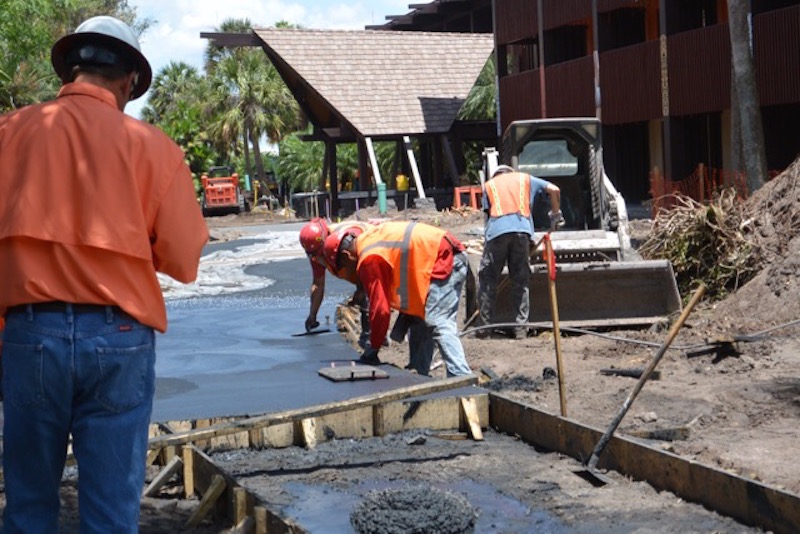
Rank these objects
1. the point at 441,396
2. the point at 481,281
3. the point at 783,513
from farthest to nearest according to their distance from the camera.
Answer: the point at 481,281 → the point at 441,396 → the point at 783,513

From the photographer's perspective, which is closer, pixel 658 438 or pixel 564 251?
pixel 658 438

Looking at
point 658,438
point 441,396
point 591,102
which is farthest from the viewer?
point 591,102

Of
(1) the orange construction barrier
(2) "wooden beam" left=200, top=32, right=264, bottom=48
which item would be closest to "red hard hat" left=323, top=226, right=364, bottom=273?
(1) the orange construction barrier

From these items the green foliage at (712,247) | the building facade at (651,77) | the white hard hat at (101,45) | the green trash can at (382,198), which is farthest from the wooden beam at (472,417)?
the green trash can at (382,198)

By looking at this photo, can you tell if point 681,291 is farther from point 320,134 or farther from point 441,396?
point 320,134

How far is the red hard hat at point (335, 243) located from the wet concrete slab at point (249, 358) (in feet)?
2.74

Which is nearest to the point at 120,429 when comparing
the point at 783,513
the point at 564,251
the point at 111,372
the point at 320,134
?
the point at 111,372

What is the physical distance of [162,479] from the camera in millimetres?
6289

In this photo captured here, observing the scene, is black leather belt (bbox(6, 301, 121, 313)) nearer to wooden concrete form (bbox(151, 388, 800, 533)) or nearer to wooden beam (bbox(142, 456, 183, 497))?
wooden concrete form (bbox(151, 388, 800, 533))

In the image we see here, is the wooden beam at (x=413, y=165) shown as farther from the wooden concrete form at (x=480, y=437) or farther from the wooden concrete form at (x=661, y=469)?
the wooden concrete form at (x=661, y=469)

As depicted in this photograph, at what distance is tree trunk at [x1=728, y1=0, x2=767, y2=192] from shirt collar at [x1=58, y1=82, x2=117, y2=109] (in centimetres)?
1498

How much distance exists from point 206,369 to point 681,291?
5859mm

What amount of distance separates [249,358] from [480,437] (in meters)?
3.71

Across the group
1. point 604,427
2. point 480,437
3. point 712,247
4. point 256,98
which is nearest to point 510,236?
point 712,247
